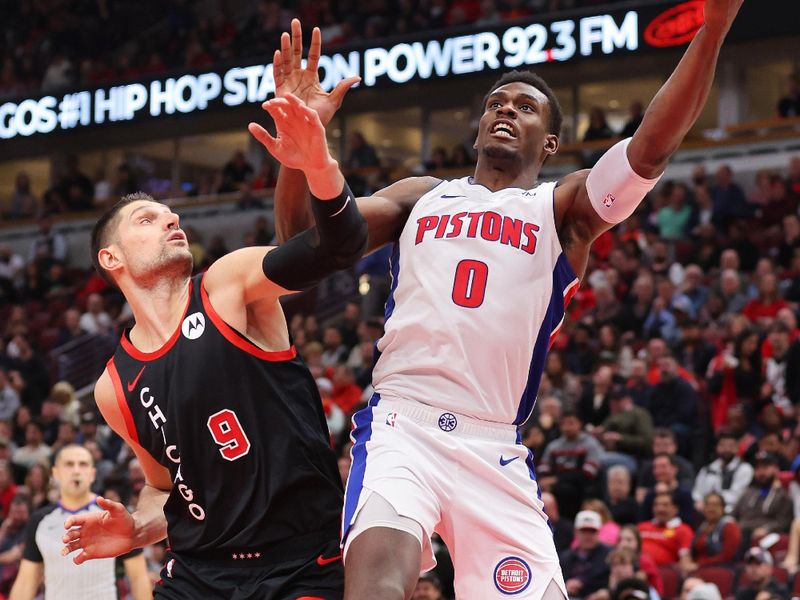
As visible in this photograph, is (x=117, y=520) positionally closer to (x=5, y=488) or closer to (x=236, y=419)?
(x=236, y=419)

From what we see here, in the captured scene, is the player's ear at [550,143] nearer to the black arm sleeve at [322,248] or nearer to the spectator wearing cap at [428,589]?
the black arm sleeve at [322,248]

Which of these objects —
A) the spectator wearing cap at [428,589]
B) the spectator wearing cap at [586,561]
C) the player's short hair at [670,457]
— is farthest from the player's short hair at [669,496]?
the spectator wearing cap at [428,589]

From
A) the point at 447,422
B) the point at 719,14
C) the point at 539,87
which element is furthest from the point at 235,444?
the point at 719,14

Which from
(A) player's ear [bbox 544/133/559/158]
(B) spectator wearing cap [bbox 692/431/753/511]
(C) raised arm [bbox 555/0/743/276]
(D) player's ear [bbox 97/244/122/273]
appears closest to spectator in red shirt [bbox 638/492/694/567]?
(B) spectator wearing cap [bbox 692/431/753/511]

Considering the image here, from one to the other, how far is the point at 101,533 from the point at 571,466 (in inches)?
306

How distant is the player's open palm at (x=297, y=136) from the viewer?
161 inches

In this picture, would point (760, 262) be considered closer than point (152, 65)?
Yes

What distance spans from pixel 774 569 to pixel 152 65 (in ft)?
58.0

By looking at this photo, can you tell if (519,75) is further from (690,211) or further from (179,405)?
(690,211)

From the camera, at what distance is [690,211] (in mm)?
16188

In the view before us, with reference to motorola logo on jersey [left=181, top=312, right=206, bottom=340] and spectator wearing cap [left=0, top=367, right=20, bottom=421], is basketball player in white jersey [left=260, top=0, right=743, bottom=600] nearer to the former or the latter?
motorola logo on jersey [left=181, top=312, right=206, bottom=340]

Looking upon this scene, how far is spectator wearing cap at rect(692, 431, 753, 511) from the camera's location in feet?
36.9

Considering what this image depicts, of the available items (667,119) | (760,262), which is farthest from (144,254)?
(760,262)

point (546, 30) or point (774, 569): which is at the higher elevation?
point (546, 30)
